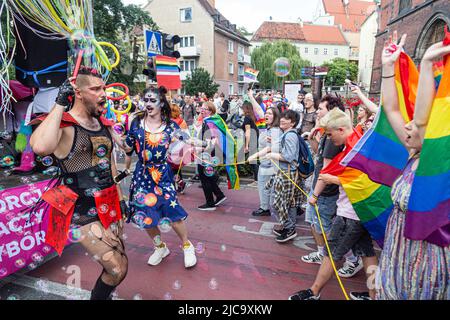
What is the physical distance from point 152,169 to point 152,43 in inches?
109

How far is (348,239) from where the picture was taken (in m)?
2.54

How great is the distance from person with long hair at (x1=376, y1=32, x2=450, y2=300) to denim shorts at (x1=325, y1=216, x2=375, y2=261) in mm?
748

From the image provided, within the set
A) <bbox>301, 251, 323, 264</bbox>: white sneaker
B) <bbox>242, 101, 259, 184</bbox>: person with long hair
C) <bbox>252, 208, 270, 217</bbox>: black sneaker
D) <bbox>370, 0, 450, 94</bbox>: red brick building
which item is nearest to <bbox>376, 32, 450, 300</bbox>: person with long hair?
<bbox>301, 251, 323, 264</bbox>: white sneaker

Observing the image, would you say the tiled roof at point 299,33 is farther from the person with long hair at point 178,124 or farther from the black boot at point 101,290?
the black boot at point 101,290

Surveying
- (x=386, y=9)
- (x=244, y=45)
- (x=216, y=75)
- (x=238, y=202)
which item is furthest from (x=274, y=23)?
(x=238, y=202)

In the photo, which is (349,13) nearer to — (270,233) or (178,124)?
(270,233)

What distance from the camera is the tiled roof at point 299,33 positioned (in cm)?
4884

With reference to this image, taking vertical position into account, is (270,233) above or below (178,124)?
below

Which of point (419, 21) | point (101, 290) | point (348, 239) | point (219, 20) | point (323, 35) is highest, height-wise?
point (323, 35)

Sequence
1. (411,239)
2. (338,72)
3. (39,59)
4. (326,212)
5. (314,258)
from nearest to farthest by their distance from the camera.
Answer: (411,239) → (326,212) → (314,258) → (39,59) → (338,72)

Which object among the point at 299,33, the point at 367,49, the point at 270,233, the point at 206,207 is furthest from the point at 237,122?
the point at 299,33

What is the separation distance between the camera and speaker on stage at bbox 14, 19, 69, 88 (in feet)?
12.2

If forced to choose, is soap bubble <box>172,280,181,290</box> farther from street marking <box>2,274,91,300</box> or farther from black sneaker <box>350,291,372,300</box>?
black sneaker <box>350,291,372,300</box>

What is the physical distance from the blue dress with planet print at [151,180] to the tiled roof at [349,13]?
69690 millimetres
